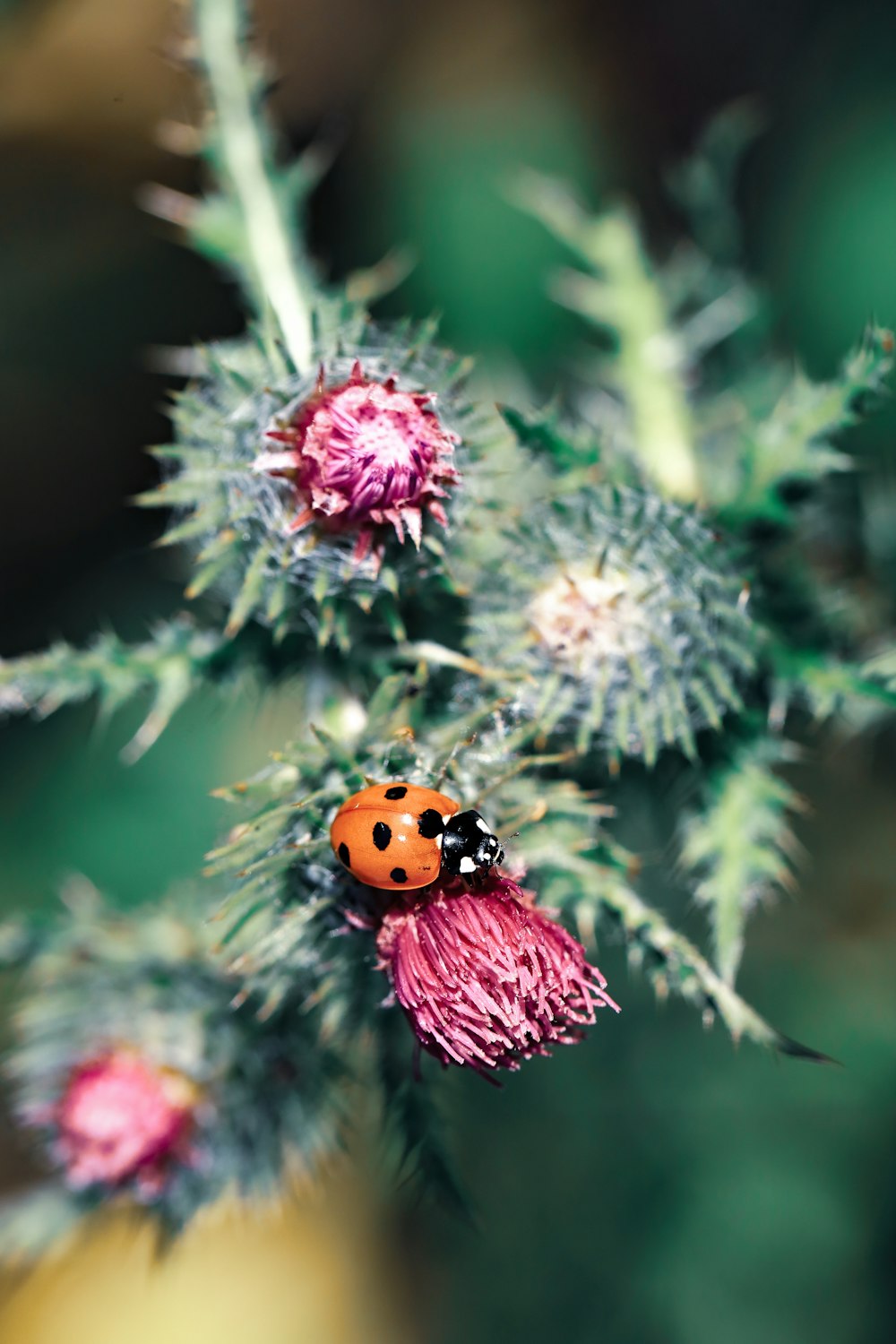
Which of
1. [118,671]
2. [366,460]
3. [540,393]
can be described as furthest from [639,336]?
[118,671]

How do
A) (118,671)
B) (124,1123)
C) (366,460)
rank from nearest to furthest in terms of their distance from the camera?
(366,460), (118,671), (124,1123)

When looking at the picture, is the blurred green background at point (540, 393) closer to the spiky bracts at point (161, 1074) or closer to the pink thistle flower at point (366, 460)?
the spiky bracts at point (161, 1074)

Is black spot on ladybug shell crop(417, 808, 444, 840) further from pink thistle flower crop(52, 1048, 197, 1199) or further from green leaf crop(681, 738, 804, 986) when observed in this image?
pink thistle flower crop(52, 1048, 197, 1199)

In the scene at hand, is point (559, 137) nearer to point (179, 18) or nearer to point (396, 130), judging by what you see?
point (396, 130)

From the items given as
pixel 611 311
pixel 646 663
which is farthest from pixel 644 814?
pixel 611 311

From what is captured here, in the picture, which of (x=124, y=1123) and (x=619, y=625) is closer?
(x=619, y=625)

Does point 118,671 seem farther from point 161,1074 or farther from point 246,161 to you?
point 246,161
